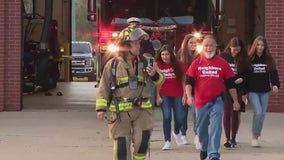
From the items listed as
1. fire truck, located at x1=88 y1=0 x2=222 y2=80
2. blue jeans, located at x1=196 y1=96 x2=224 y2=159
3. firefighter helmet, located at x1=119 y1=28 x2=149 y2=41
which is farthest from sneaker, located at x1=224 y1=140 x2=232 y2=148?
fire truck, located at x1=88 y1=0 x2=222 y2=80

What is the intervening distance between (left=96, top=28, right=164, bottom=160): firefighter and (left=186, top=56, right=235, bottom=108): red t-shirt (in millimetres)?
1482

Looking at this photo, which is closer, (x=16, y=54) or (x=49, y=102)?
(x=16, y=54)

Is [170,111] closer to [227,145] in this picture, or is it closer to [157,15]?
[227,145]

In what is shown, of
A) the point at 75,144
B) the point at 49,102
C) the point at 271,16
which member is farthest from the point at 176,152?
the point at 49,102

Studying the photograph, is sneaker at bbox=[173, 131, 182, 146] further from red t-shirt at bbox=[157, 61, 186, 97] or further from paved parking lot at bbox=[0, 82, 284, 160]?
red t-shirt at bbox=[157, 61, 186, 97]

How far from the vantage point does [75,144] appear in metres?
10.7

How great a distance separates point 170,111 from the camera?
33.9 feet

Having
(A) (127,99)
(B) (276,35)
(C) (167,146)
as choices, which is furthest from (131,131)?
(B) (276,35)

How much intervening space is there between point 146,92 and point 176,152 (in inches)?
105

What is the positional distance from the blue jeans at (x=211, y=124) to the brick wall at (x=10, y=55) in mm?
7188

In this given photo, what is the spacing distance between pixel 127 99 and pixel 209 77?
5.88 feet

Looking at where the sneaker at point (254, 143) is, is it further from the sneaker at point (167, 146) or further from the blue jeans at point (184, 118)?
the sneaker at point (167, 146)

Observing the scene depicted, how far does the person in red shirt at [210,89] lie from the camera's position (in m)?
8.76

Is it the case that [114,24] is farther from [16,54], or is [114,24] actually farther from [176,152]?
[176,152]
